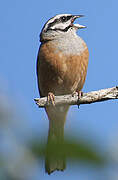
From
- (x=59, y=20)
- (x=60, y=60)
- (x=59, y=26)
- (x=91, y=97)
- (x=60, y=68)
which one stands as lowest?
(x=91, y=97)

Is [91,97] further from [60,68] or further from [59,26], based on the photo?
[59,26]

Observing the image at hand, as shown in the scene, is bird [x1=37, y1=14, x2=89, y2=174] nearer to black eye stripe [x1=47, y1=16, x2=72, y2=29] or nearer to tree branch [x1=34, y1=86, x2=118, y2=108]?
black eye stripe [x1=47, y1=16, x2=72, y2=29]

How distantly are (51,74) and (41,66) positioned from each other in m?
0.28

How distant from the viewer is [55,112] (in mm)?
6766

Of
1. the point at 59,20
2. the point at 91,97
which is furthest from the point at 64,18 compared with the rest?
the point at 91,97

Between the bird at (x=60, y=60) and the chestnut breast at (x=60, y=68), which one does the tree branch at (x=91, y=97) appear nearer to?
the bird at (x=60, y=60)

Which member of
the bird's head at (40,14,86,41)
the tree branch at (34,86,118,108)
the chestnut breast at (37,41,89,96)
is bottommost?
the tree branch at (34,86,118,108)

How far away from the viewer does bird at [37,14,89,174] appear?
589cm

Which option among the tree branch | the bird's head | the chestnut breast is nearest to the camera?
the tree branch

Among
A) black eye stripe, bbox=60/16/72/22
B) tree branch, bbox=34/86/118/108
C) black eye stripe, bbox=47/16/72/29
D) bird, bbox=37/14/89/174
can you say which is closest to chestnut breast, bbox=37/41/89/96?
bird, bbox=37/14/89/174

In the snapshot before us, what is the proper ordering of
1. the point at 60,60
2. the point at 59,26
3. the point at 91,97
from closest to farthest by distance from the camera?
the point at 91,97 < the point at 60,60 < the point at 59,26

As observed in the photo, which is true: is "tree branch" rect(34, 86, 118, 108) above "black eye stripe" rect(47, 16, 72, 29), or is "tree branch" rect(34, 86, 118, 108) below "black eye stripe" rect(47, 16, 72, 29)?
below

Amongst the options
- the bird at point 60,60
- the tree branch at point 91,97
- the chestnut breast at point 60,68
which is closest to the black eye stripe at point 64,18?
the bird at point 60,60

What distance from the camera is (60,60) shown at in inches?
230
